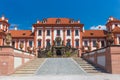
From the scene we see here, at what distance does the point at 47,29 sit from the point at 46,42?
387 centimetres

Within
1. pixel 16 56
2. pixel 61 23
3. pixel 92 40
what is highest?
pixel 61 23

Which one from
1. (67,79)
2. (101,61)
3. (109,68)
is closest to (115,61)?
(109,68)

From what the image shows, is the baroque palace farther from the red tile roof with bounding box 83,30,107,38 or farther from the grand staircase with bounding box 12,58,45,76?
the grand staircase with bounding box 12,58,45,76

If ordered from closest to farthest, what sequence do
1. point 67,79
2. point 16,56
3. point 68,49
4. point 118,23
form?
1. point 67,79
2. point 16,56
3. point 68,49
4. point 118,23

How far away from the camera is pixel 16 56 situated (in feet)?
71.7

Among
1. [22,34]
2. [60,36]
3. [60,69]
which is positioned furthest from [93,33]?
[60,69]

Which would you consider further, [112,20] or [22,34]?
[112,20]

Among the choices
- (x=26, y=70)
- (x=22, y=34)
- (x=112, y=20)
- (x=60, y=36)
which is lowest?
(x=26, y=70)

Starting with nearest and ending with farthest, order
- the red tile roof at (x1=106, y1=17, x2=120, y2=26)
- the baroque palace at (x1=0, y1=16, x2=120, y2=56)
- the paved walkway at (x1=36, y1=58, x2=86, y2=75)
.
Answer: the paved walkway at (x1=36, y1=58, x2=86, y2=75), the baroque palace at (x1=0, y1=16, x2=120, y2=56), the red tile roof at (x1=106, y1=17, x2=120, y2=26)

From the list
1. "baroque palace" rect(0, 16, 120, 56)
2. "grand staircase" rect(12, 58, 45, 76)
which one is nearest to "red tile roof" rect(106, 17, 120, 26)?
"baroque palace" rect(0, 16, 120, 56)

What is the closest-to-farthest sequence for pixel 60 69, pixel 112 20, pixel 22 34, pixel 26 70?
pixel 26 70 < pixel 60 69 < pixel 22 34 < pixel 112 20

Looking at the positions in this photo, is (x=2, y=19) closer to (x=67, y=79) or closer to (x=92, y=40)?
(x=92, y=40)

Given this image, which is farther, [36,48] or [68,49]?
[36,48]

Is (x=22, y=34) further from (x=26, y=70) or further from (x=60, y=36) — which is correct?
(x=26, y=70)
